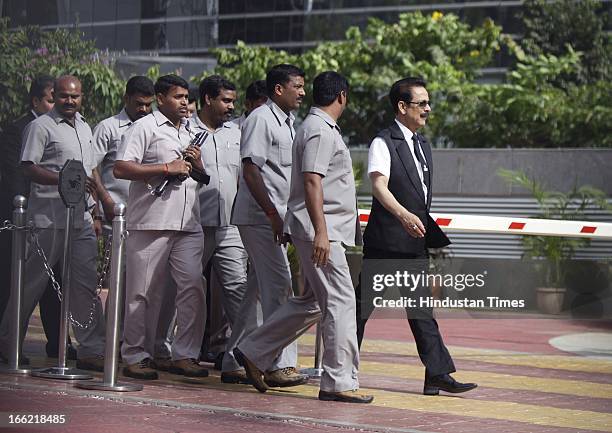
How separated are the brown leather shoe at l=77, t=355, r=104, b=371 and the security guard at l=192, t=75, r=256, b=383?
965 mm

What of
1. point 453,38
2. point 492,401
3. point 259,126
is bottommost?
point 492,401

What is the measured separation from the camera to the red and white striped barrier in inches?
448

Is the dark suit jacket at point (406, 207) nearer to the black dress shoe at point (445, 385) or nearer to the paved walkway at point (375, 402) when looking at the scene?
the black dress shoe at point (445, 385)

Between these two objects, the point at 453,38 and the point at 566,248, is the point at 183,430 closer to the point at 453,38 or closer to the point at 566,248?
the point at 566,248

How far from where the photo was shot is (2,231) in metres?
9.13

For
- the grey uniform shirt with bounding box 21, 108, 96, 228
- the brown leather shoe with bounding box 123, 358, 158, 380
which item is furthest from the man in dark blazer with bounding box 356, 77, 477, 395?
the grey uniform shirt with bounding box 21, 108, 96, 228

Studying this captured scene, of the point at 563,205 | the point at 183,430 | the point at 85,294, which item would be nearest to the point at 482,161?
the point at 563,205

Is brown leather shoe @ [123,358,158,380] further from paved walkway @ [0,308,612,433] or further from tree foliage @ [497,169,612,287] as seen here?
tree foliage @ [497,169,612,287]

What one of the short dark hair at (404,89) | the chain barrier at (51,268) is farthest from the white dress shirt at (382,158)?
the chain barrier at (51,268)

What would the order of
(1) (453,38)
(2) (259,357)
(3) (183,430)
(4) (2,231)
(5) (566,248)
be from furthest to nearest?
(1) (453,38)
(5) (566,248)
(4) (2,231)
(2) (259,357)
(3) (183,430)

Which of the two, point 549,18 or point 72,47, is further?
point 549,18

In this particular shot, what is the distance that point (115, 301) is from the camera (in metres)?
8.35

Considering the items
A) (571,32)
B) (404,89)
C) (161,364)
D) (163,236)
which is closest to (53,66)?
(163,236)

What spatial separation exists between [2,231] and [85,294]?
32.5 inches
